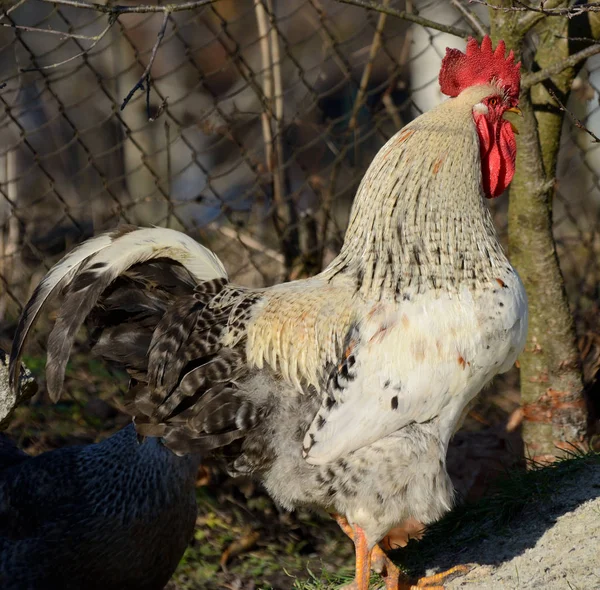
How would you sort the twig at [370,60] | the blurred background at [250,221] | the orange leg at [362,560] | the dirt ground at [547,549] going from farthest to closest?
the twig at [370,60] < the blurred background at [250,221] < the orange leg at [362,560] < the dirt ground at [547,549]

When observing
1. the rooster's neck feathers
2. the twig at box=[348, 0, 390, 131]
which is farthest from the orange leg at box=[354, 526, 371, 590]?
the twig at box=[348, 0, 390, 131]

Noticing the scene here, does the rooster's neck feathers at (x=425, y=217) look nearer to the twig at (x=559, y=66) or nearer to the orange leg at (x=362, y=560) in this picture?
the twig at (x=559, y=66)

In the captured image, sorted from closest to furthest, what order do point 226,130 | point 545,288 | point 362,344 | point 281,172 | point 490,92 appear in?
point 362,344 < point 490,92 < point 545,288 < point 226,130 < point 281,172

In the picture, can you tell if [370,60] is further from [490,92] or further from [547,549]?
[547,549]

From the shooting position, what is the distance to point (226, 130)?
15.4 feet

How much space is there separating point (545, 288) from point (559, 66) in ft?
3.35

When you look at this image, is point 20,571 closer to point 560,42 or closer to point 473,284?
point 473,284

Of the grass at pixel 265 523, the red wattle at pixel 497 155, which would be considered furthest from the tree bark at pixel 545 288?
the red wattle at pixel 497 155

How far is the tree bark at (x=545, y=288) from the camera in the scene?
147 inches

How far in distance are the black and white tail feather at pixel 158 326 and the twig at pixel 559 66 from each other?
4.81ft

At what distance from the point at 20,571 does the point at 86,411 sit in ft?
5.95

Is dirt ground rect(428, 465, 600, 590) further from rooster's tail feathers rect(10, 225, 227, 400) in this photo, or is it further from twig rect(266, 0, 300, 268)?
twig rect(266, 0, 300, 268)

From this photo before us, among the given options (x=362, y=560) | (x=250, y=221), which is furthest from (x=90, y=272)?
(x=250, y=221)

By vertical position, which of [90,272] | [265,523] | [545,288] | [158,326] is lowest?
[265,523]
